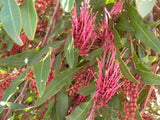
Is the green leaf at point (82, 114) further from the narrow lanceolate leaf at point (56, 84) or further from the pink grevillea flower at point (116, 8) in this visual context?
the pink grevillea flower at point (116, 8)

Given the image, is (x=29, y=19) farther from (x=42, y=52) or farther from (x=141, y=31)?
(x=141, y=31)

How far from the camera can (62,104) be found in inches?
41.7

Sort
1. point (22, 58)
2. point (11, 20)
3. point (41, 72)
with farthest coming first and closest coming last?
point (22, 58) < point (41, 72) < point (11, 20)

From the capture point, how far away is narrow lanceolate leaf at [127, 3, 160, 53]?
96 cm

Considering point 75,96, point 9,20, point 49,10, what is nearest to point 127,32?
point 75,96

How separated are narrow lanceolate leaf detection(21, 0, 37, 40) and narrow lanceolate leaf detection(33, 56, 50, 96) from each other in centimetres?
14

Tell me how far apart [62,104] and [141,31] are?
38 cm

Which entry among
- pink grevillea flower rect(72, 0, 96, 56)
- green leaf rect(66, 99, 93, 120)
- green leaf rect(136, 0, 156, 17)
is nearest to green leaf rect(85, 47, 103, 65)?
pink grevillea flower rect(72, 0, 96, 56)

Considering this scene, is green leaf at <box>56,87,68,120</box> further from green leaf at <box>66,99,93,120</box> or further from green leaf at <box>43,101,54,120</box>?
green leaf at <box>66,99,93,120</box>

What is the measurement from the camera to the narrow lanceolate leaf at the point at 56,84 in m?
0.98

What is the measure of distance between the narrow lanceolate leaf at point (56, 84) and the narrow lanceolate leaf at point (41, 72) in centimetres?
13

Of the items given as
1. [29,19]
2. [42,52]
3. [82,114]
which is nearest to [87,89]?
[82,114]

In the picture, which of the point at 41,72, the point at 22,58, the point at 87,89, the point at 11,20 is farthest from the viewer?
the point at 22,58

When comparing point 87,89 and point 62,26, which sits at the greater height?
point 62,26
